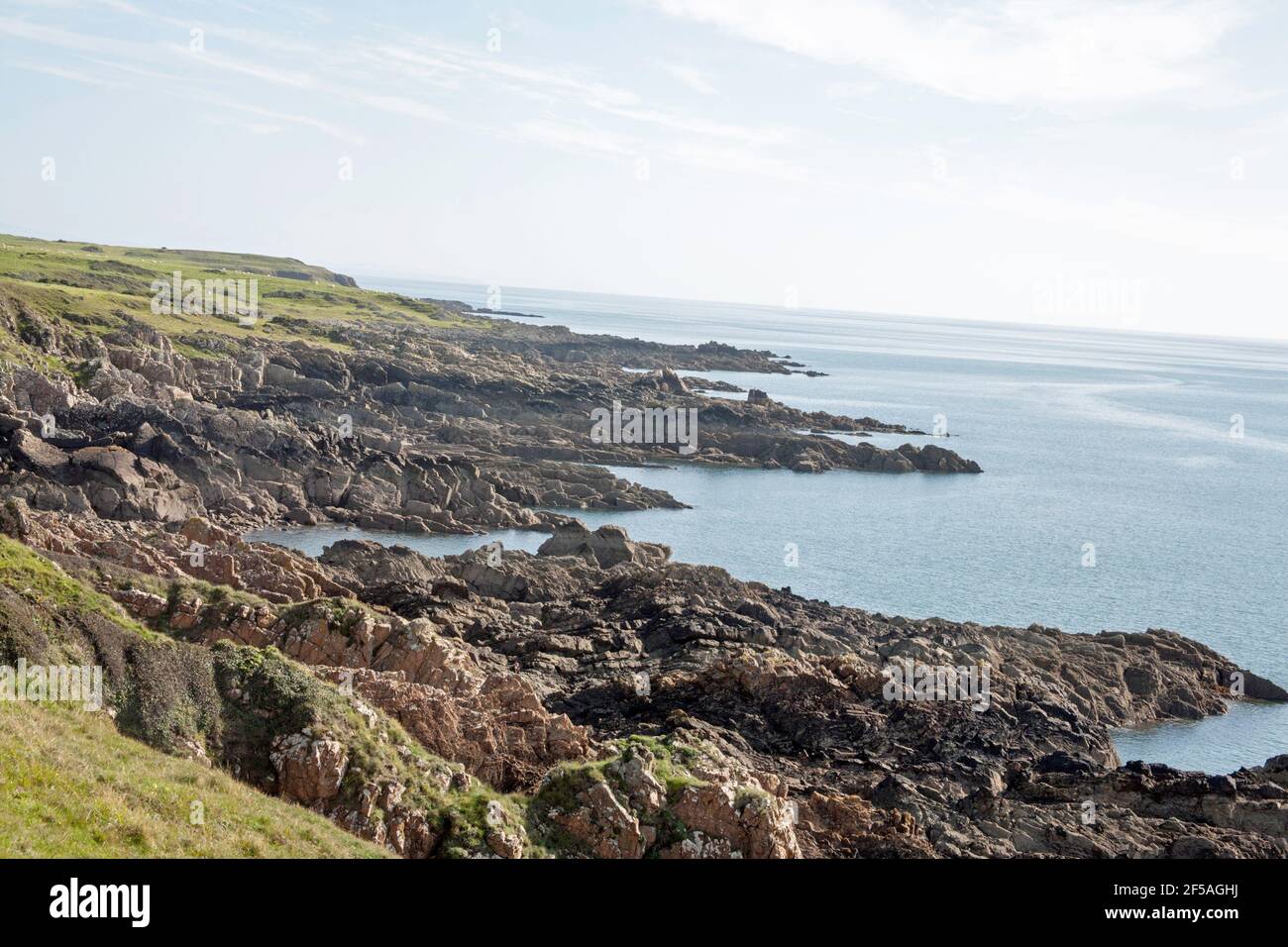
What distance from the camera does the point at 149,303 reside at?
103 meters

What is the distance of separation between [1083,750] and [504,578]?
78.0 ft

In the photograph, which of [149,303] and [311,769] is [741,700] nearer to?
[311,769]

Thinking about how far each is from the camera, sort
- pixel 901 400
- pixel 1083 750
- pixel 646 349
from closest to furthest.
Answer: pixel 1083 750 → pixel 901 400 → pixel 646 349

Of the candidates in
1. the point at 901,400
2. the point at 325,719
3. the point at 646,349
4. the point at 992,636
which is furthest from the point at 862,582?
the point at 646,349

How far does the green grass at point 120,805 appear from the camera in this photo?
1331 centimetres

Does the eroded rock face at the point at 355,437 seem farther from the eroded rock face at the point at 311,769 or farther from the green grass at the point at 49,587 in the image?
the eroded rock face at the point at 311,769

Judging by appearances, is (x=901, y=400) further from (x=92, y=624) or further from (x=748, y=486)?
(x=92, y=624)

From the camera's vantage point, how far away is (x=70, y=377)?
72.5m

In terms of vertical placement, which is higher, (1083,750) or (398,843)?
(398,843)
